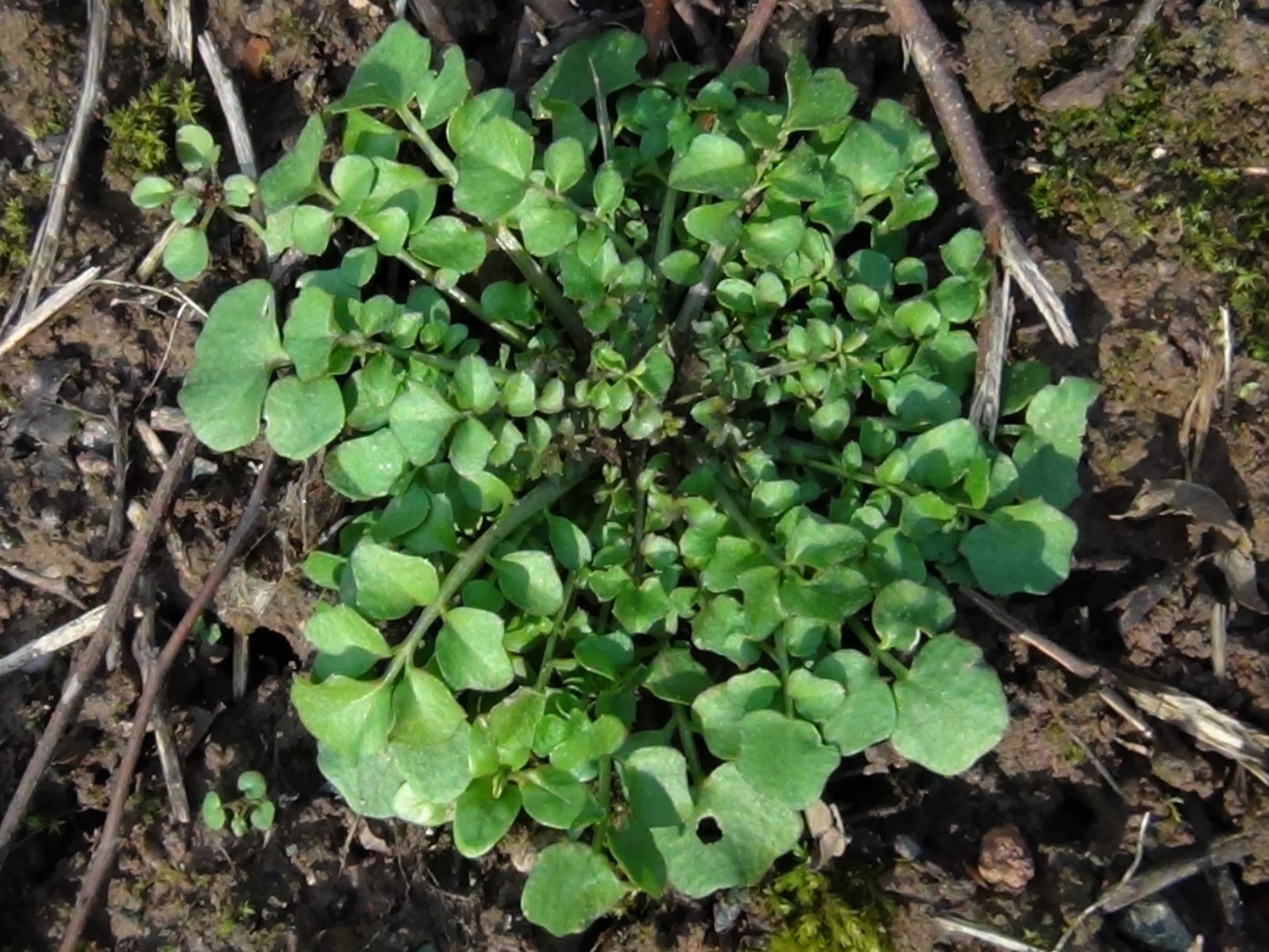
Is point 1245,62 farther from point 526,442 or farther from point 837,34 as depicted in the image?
point 526,442

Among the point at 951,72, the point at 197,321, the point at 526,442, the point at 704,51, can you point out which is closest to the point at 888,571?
the point at 526,442

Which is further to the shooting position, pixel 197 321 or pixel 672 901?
pixel 197 321

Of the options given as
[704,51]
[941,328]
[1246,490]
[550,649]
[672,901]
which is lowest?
[672,901]

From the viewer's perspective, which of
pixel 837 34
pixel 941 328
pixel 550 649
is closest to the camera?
pixel 550 649

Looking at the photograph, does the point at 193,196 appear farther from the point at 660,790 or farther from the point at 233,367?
the point at 660,790

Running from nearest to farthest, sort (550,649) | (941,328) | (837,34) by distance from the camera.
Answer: (550,649) < (941,328) < (837,34)

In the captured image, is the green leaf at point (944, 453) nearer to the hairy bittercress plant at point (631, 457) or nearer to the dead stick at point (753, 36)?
the hairy bittercress plant at point (631, 457)

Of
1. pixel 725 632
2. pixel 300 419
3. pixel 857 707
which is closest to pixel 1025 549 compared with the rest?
pixel 857 707

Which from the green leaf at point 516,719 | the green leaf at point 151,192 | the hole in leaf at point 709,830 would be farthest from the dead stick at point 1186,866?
the green leaf at point 151,192

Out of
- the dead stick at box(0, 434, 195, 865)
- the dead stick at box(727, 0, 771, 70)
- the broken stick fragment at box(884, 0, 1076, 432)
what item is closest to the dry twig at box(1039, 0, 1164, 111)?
the broken stick fragment at box(884, 0, 1076, 432)
